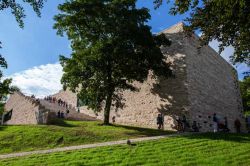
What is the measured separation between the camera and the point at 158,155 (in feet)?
43.1

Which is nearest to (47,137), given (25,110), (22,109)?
(25,110)

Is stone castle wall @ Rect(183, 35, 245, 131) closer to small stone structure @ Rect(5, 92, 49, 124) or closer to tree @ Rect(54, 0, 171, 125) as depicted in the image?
tree @ Rect(54, 0, 171, 125)

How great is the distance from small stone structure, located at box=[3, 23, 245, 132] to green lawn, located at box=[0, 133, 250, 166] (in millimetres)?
10231

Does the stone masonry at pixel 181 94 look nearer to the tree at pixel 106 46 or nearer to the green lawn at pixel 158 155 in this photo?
the tree at pixel 106 46

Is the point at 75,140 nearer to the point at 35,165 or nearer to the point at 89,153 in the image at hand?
the point at 89,153

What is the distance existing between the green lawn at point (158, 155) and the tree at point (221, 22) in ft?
16.9

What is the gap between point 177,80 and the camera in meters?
27.0

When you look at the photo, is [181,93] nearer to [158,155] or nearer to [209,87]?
[209,87]

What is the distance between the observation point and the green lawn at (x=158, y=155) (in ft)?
40.3

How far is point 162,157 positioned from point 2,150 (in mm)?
9367

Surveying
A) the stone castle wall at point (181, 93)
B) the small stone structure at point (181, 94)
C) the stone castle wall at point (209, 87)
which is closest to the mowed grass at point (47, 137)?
the small stone structure at point (181, 94)

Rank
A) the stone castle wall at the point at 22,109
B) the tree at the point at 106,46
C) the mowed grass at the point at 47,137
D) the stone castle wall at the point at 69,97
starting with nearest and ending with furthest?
the mowed grass at the point at 47,137 < the tree at the point at 106,46 < the stone castle wall at the point at 22,109 < the stone castle wall at the point at 69,97

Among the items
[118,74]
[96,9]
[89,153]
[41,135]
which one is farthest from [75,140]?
[96,9]

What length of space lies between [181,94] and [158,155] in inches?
548
